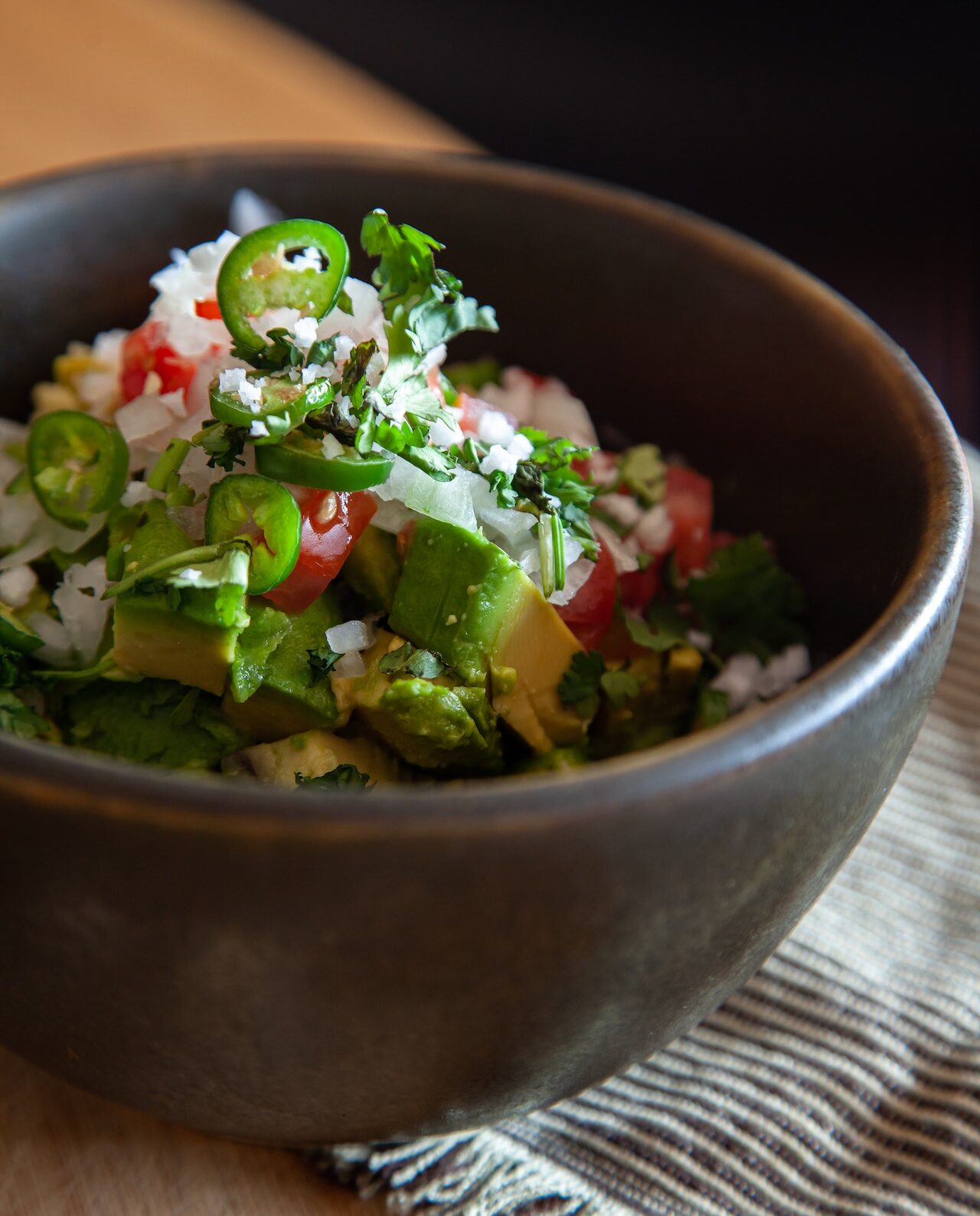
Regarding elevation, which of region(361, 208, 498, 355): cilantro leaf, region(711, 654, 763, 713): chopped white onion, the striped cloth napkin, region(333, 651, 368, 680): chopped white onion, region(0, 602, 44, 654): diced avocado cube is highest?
region(361, 208, 498, 355): cilantro leaf

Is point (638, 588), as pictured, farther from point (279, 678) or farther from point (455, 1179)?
point (455, 1179)

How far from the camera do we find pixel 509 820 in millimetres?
706

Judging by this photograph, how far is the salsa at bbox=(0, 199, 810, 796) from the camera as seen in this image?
103cm

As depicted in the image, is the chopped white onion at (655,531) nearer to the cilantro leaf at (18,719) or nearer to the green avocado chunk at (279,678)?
the green avocado chunk at (279,678)

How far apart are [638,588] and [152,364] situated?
512 mm

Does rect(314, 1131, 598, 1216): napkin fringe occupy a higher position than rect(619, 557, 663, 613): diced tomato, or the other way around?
rect(619, 557, 663, 613): diced tomato

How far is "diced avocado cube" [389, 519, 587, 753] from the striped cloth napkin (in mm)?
313

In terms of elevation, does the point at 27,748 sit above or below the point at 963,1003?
above

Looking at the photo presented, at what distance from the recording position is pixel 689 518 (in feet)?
4.56

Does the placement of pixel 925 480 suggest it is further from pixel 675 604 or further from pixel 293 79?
pixel 293 79

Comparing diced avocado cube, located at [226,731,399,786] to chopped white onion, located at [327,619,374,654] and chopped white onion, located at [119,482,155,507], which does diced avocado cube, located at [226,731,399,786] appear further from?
chopped white onion, located at [119,482,155,507]

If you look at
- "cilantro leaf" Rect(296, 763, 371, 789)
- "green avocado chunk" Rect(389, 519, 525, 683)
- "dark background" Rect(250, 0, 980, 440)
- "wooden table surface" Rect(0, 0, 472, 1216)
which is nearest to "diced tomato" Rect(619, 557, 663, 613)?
"green avocado chunk" Rect(389, 519, 525, 683)

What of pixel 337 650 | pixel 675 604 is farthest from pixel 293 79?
pixel 337 650

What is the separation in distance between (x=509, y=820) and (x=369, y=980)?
14 centimetres
